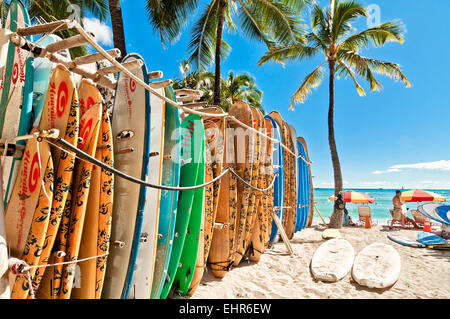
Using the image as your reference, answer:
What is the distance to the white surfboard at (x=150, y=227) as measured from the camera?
2205 mm

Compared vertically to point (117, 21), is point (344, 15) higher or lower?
higher

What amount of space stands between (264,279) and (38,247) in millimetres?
2698

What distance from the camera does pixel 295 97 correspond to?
36.1ft

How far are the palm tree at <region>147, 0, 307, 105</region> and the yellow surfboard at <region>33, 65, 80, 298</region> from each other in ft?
20.3

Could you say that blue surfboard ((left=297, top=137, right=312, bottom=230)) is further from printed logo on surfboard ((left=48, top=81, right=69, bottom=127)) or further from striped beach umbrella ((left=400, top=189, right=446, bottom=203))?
striped beach umbrella ((left=400, top=189, right=446, bottom=203))

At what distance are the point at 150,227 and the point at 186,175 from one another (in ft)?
2.63

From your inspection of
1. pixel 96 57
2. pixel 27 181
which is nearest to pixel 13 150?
pixel 27 181

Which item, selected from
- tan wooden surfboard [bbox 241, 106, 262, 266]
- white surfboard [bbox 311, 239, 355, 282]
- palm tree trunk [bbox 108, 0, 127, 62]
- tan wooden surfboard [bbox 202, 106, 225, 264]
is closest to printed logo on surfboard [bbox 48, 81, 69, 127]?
tan wooden surfboard [bbox 202, 106, 225, 264]

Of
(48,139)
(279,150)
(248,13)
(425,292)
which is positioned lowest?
(425,292)

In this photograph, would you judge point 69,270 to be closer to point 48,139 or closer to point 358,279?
point 48,139

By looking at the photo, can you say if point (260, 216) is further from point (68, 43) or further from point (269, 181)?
point (68, 43)

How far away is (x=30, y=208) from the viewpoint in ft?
5.17

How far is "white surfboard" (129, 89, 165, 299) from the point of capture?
2205 millimetres
